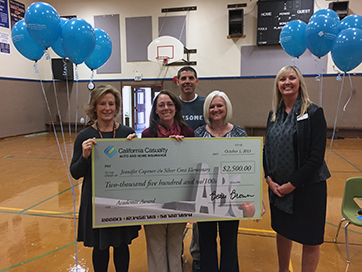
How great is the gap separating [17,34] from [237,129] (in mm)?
2832

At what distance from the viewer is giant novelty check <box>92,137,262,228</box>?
1.53 m

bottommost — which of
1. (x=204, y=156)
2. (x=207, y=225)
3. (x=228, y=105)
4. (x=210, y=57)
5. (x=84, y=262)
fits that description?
(x=84, y=262)

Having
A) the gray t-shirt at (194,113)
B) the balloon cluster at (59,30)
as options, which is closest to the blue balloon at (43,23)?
the balloon cluster at (59,30)

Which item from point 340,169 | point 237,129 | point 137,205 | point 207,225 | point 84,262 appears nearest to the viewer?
point 137,205

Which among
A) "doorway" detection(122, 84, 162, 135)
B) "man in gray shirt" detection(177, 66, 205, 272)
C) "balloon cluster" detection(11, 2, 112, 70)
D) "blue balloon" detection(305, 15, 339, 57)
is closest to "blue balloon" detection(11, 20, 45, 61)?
"balloon cluster" detection(11, 2, 112, 70)

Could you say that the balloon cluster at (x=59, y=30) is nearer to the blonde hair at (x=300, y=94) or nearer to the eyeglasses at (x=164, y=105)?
the eyeglasses at (x=164, y=105)

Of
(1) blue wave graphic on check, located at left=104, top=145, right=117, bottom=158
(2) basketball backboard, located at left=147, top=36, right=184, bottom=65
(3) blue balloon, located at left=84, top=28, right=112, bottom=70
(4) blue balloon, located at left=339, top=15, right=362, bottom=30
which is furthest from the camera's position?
(2) basketball backboard, located at left=147, top=36, right=184, bottom=65

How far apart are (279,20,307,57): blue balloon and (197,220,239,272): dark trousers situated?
2422 millimetres

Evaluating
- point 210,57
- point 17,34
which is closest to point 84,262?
point 17,34

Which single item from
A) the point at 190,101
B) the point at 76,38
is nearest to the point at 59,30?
the point at 76,38

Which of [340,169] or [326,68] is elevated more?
[326,68]

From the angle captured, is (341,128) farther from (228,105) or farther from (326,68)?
(228,105)

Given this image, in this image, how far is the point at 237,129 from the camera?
5.92ft

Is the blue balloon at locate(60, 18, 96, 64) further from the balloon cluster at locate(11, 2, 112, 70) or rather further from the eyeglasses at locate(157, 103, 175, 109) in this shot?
the eyeglasses at locate(157, 103, 175, 109)
